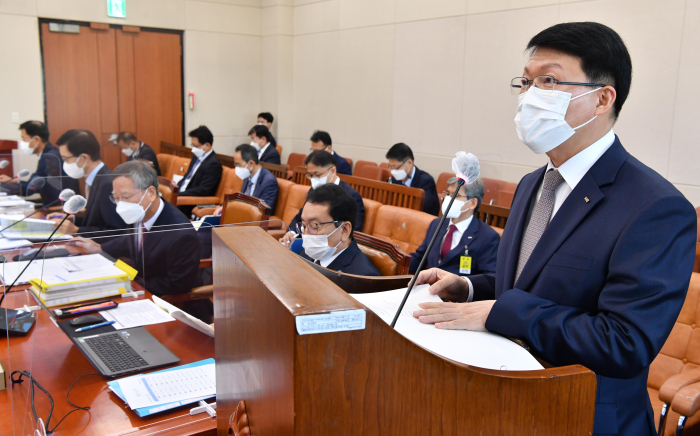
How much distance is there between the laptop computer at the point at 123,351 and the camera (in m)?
1.65

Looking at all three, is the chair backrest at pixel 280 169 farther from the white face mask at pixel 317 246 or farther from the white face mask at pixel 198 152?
the white face mask at pixel 317 246

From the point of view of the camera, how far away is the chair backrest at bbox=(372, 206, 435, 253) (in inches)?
129

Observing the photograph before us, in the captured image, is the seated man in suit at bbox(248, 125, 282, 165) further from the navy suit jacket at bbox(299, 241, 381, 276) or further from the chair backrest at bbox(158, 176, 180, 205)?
the navy suit jacket at bbox(299, 241, 381, 276)

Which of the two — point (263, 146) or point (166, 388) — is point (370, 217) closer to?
point (166, 388)

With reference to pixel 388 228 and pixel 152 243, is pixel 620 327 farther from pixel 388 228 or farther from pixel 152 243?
pixel 388 228

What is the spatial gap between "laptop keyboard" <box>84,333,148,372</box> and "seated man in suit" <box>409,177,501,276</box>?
1734 millimetres

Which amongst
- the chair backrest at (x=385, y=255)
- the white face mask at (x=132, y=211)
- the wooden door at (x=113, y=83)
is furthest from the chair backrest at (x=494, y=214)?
the wooden door at (x=113, y=83)

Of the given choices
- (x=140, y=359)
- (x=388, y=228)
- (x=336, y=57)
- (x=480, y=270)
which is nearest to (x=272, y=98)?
(x=336, y=57)

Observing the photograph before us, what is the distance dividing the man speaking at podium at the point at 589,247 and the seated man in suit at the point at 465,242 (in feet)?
6.24

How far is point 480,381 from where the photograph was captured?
617 mm

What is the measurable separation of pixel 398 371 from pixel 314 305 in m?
0.12

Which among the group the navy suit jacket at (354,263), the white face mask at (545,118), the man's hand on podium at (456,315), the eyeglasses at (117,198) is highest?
the white face mask at (545,118)

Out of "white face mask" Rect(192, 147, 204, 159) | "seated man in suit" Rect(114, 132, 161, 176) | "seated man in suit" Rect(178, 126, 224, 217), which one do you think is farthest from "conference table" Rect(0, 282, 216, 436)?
"seated man in suit" Rect(114, 132, 161, 176)

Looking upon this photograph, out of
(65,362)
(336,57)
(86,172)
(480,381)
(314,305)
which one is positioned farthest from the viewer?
(336,57)
